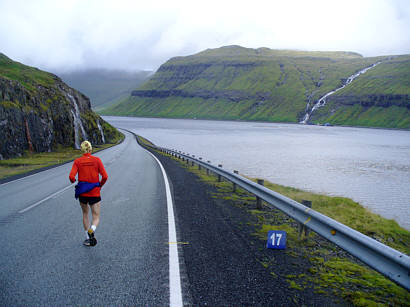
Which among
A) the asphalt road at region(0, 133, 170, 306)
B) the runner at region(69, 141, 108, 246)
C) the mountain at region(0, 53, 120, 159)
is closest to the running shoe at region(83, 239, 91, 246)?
the runner at region(69, 141, 108, 246)

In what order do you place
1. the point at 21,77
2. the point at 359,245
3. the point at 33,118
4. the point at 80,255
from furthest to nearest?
1. the point at 21,77
2. the point at 33,118
3. the point at 80,255
4. the point at 359,245

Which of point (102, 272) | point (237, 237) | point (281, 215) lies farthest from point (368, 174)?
point (102, 272)

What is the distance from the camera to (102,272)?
15.3ft

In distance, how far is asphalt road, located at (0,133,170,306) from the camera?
3.97 meters

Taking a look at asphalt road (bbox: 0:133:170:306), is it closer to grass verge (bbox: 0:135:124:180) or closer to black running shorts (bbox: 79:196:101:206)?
black running shorts (bbox: 79:196:101:206)

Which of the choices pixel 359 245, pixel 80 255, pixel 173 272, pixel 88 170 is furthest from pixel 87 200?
pixel 359 245

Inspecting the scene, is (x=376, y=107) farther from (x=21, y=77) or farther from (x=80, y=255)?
(x=80, y=255)

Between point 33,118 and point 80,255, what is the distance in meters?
32.7

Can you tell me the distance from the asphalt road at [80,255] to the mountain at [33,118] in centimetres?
2197

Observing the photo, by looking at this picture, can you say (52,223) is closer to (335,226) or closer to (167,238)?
(167,238)

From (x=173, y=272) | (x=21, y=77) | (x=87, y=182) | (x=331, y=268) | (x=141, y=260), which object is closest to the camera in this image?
(x=173, y=272)

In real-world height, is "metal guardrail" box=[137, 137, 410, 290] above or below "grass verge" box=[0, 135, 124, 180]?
above

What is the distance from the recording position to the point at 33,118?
33.6 m

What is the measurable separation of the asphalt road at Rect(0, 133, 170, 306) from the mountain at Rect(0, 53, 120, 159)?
21973mm
